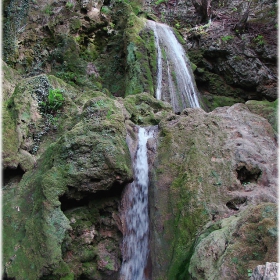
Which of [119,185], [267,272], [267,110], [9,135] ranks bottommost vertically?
[267,272]

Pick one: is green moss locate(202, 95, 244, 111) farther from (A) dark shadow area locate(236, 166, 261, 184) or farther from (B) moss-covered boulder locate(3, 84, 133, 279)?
(B) moss-covered boulder locate(3, 84, 133, 279)

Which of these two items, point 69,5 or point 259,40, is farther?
point 259,40

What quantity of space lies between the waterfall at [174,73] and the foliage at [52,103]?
6.59m

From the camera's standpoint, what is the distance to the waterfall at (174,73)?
1487 centimetres

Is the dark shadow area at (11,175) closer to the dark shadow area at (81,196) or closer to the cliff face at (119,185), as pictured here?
the cliff face at (119,185)

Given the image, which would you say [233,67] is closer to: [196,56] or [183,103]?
[196,56]

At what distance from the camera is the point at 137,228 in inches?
275

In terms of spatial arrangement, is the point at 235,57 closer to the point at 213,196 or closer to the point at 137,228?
the point at 213,196

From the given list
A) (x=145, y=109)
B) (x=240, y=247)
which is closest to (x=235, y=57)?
(x=145, y=109)

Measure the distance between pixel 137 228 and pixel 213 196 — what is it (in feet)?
6.46

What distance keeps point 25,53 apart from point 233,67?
11.9m

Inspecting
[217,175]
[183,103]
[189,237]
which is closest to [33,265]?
[189,237]

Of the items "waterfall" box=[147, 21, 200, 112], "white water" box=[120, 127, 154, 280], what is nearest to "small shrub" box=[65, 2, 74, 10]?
"waterfall" box=[147, 21, 200, 112]

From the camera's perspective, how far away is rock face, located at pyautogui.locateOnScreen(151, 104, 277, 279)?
4320mm
